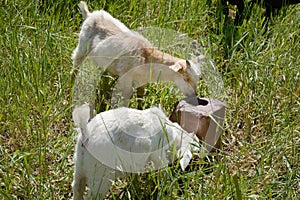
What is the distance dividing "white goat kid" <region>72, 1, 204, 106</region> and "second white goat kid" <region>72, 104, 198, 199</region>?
A: 42.4 inches

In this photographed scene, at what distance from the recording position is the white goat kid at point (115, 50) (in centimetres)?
371

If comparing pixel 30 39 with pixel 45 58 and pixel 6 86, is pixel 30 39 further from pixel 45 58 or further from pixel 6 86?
pixel 6 86

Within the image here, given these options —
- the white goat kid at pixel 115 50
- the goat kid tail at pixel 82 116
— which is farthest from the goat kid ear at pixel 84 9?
the goat kid tail at pixel 82 116

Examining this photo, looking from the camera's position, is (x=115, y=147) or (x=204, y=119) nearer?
(x=115, y=147)

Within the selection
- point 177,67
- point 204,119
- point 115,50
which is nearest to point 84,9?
point 115,50

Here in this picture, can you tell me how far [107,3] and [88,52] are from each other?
0.84m

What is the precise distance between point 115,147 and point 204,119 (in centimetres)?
73

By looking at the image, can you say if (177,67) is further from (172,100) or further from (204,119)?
(204,119)

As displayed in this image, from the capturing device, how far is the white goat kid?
3707mm

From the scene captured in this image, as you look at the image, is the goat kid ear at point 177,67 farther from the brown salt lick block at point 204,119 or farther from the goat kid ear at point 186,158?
the goat kid ear at point 186,158

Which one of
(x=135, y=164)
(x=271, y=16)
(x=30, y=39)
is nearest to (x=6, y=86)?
(x=30, y=39)

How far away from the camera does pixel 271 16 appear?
14.2 feet

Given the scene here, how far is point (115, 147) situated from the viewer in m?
2.41

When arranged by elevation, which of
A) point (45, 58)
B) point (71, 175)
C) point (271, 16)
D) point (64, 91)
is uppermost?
point (271, 16)
